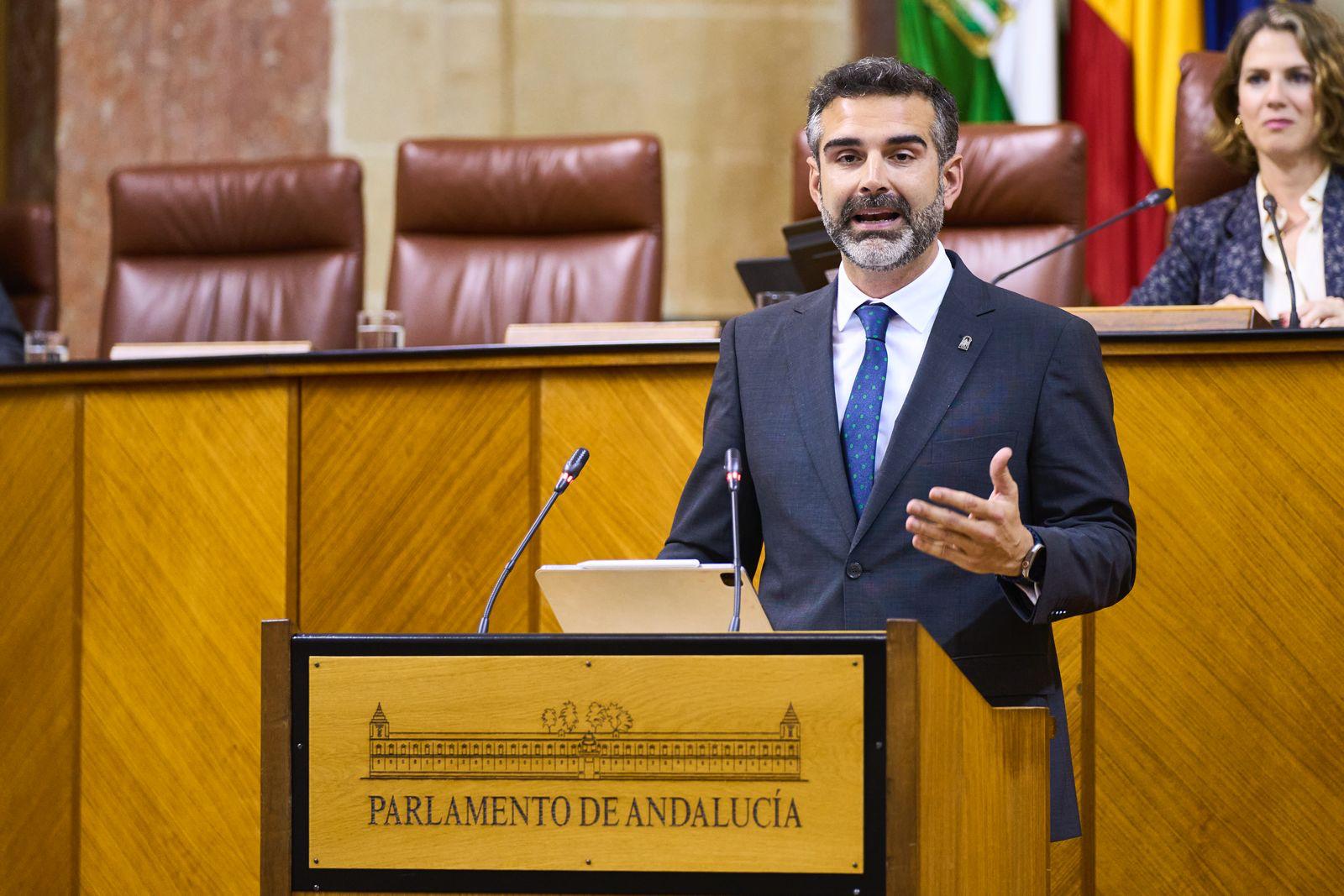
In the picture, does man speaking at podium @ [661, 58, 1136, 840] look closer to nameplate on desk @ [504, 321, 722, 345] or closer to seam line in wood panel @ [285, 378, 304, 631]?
nameplate on desk @ [504, 321, 722, 345]

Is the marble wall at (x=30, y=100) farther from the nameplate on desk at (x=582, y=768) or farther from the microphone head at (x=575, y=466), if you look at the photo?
the nameplate on desk at (x=582, y=768)

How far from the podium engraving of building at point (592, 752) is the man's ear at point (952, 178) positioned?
2.64 ft

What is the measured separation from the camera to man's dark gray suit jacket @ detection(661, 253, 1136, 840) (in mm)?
1756

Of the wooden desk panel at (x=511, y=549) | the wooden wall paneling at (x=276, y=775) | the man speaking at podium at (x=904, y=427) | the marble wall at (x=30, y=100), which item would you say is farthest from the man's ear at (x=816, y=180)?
the marble wall at (x=30, y=100)

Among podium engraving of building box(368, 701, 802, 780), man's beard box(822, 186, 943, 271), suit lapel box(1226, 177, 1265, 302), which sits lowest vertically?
podium engraving of building box(368, 701, 802, 780)

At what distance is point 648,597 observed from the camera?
166 cm

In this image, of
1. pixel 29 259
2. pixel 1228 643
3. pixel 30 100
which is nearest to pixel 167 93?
pixel 30 100

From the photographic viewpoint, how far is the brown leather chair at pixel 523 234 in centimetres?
370

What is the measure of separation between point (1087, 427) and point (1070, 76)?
2.98 meters

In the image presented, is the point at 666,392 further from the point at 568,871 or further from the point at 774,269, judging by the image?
the point at 568,871

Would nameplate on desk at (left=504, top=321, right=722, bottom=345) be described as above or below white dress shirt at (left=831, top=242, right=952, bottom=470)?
above

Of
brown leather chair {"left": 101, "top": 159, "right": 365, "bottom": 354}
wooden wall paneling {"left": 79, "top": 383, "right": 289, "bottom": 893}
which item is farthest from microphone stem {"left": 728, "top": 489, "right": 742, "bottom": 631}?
brown leather chair {"left": 101, "top": 159, "right": 365, "bottom": 354}

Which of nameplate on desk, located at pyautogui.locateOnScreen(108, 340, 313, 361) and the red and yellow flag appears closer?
nameplate on desk, located at pyautogui.locateOnScreen(108, 340, 313, 361)

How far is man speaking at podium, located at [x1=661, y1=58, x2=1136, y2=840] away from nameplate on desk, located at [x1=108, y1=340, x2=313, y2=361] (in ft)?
3.56
